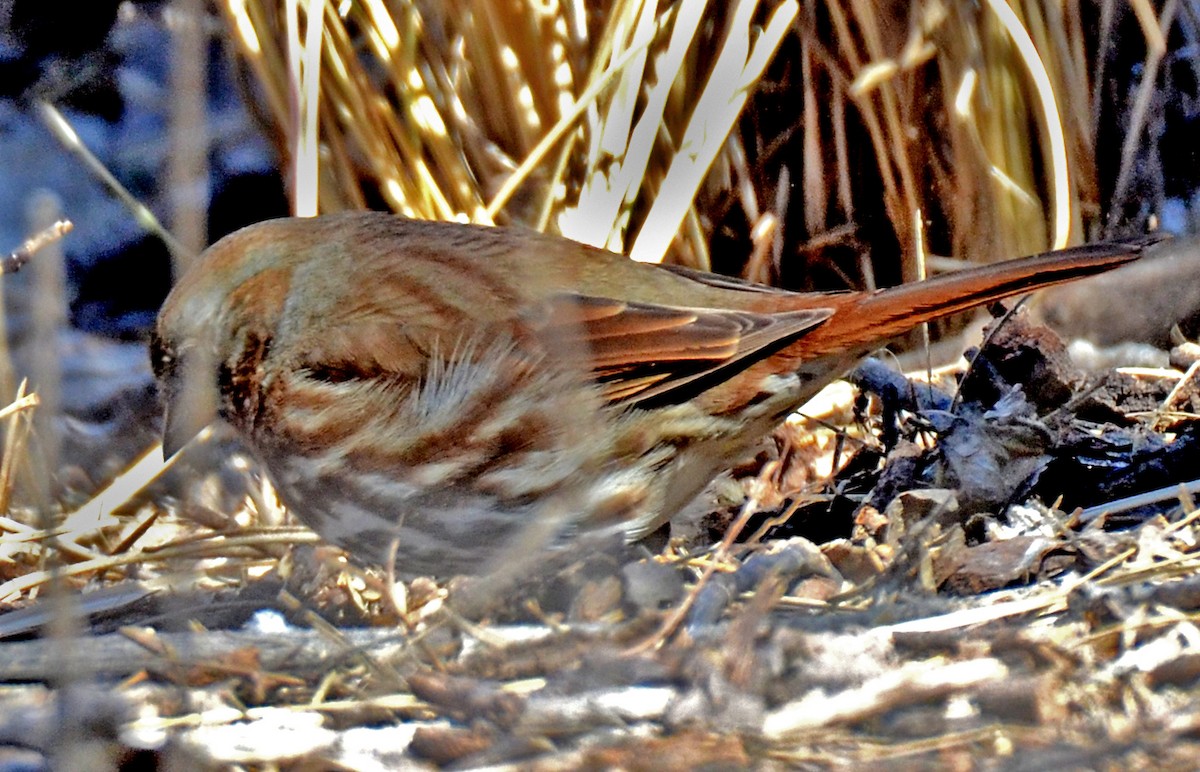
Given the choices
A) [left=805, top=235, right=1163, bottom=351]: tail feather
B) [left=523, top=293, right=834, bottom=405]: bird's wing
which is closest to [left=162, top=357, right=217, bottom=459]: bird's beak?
[left=523, top=293, right=834, bottom=405]: bird's wing

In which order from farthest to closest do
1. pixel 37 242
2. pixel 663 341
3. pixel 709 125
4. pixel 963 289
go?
pixel 709 125, pixel 663 341, pixel 963 289, pixel 37 242

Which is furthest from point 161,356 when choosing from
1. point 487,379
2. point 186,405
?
point 487,379

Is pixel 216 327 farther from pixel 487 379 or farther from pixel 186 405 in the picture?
pixel 487 379

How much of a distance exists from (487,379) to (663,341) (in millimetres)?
328

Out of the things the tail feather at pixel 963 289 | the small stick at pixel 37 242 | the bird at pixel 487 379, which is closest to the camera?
the small stick at pixel 37 242

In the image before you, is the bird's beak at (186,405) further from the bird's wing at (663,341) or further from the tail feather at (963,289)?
the tail feather at (963,289)

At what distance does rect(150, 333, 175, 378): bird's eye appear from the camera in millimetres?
2550

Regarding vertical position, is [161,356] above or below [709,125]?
below

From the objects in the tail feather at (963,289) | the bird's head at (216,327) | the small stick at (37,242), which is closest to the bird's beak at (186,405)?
the bird's head at (216,327)

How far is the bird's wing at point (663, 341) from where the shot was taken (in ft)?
8.13

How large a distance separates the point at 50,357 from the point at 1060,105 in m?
2.69

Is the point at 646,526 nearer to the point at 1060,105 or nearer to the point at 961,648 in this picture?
the point at 961,648

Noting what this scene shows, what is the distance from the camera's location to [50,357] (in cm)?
146

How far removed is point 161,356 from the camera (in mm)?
2562
